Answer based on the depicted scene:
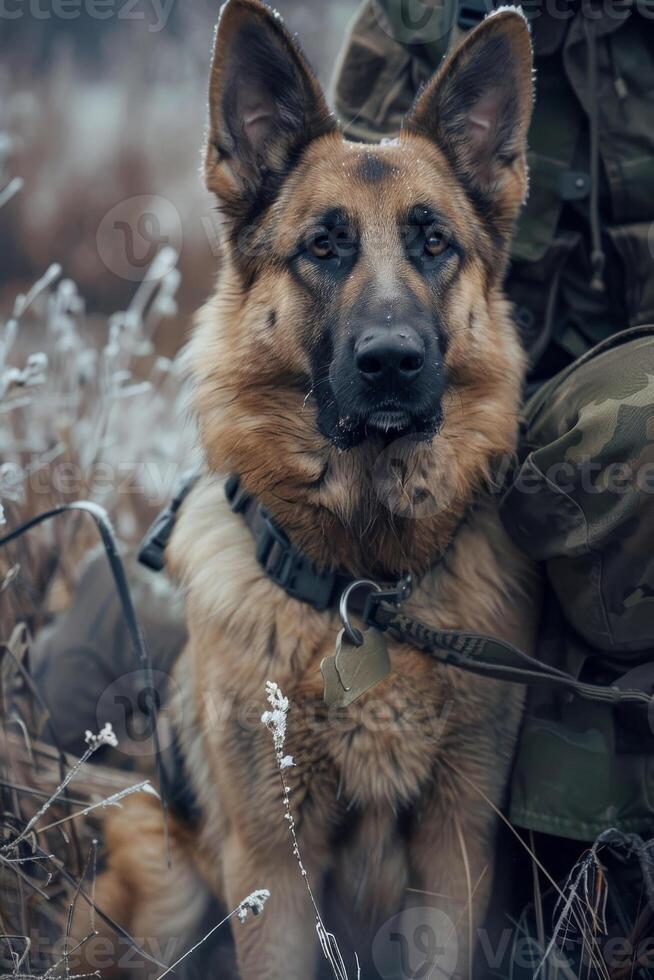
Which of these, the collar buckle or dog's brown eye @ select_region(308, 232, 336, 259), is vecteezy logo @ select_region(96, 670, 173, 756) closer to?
the collar buckle

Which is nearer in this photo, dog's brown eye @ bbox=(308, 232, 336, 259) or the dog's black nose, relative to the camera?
the dog's black nose

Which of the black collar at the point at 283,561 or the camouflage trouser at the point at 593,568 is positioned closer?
the camouflage trouser at the point at 593,568

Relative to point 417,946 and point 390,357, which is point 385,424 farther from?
point 417,946

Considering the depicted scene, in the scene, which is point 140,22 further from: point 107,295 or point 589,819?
point 589,819

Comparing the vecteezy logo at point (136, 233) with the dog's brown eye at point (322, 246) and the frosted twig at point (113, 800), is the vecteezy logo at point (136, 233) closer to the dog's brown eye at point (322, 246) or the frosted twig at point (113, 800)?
the dog's brown eye at point (322, 246)

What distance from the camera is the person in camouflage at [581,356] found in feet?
6.21

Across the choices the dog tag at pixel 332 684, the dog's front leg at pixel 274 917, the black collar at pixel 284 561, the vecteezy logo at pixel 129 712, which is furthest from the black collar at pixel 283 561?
the vecteezy logo at pixel 129 712

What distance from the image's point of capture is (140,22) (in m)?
5.89

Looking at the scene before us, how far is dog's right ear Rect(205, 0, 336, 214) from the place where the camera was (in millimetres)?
2088

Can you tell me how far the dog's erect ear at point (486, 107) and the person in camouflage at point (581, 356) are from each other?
289 mm

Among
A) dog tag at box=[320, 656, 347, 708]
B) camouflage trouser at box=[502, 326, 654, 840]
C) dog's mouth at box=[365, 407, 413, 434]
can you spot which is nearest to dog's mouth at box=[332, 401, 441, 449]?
dog's mouth at box=[365, 407, 413, 434]

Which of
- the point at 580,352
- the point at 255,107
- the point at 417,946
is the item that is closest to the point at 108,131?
the point at 255,107

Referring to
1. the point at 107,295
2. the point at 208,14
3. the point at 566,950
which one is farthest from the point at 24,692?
the point at 208,14

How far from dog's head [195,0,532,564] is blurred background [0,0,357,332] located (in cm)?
329
